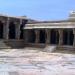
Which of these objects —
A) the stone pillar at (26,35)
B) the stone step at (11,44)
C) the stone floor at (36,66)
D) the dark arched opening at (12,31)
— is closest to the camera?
the stone floor at (36,66)

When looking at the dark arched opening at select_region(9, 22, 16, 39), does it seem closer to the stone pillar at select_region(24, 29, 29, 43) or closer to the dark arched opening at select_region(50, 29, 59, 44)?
the stone pillar at select_region(24, 29, 29, 43)

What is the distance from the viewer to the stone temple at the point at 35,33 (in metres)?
37.4

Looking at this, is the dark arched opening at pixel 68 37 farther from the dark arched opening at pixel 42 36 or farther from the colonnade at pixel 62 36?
the dark arched opening at pixel 42 36

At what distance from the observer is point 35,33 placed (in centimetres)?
4069

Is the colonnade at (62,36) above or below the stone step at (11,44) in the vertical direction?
above

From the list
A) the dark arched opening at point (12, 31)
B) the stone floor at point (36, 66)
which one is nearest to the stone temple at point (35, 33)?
the dark arched opening at point (12, 31)

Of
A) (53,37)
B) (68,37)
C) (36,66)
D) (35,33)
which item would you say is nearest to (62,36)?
(68,37)

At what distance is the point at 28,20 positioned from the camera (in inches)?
1686

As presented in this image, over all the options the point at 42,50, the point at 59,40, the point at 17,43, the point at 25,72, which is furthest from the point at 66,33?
the point at 25,72

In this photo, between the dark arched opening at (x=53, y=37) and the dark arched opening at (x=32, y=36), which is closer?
the dark arched opening at (x=53, y=37)

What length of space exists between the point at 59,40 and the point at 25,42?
19.6 feet

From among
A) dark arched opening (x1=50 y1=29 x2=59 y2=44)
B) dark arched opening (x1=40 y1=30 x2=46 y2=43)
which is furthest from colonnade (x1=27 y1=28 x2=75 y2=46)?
dark arched opening (x1=40 y1=30 x2=46 y2=43)

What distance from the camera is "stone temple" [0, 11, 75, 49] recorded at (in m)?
37.4

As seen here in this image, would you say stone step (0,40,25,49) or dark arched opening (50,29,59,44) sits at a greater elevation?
dark arched opening (50,29,59,44)
